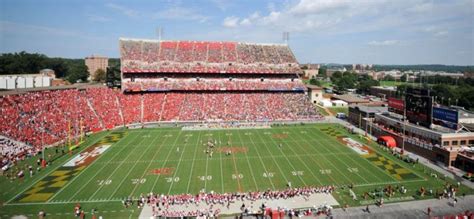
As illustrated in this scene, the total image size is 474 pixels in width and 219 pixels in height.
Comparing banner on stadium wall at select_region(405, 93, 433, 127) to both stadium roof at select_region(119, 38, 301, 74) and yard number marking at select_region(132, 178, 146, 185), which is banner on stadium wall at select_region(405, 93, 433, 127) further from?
yard number marking at select_region(132, 178, 146, 185)

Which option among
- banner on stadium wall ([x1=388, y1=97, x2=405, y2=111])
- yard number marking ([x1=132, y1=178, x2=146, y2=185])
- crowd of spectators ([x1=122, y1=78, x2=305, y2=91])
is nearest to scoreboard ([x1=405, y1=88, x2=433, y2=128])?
banner on stadium wall ([x1=388, y1=97, x2=405, y2=111])

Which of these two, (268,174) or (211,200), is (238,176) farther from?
(211,200)

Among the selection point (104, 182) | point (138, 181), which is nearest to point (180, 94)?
point (138, 181)

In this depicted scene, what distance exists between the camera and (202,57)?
209ft

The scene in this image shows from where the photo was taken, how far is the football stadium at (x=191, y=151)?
71.2 feet

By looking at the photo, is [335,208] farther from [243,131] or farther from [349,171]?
[243,131]

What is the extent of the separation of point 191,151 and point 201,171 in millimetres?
6443

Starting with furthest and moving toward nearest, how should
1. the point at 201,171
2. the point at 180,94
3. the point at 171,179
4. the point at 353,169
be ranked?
1. the point at 180,94
2. the point at 353,169
3. the point at 201,171
4. the point at 171,179

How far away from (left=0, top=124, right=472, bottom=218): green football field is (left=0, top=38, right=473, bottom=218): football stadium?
0.10m

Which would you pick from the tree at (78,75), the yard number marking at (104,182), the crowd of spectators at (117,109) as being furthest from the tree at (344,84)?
the yard number marking at (104,182)

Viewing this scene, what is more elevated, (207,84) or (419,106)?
(207,84)

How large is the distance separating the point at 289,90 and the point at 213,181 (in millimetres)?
38646

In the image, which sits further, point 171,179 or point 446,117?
point 446,117

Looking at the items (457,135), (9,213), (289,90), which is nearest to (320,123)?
(289,90)
